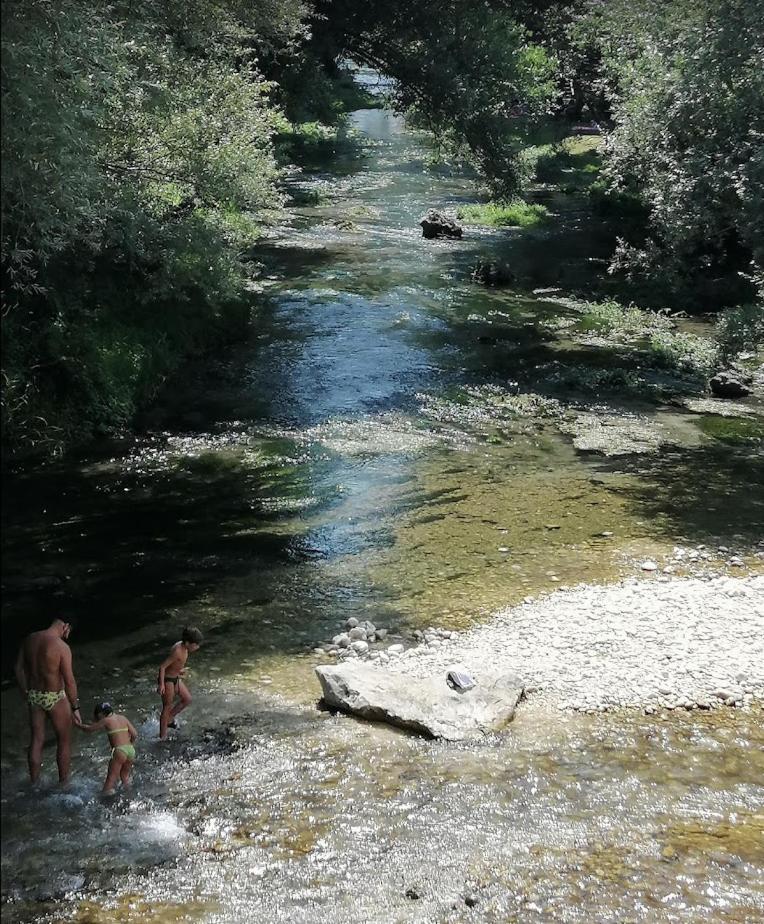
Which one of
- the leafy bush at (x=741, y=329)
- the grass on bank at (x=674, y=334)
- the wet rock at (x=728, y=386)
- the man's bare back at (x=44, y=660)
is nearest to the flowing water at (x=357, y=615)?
the man's bare back at (x=44, y=660)

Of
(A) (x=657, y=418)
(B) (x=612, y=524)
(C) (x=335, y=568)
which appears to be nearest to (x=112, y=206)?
(C) (x=335, y=568)

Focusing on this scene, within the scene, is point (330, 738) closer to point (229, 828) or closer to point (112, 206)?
point (229, 828)

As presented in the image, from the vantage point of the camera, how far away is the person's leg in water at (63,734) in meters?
10.1

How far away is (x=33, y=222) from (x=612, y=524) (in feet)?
36.5

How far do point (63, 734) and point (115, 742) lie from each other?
53 centimetres

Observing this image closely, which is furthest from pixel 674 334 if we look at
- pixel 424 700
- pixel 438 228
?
pixel 424 700

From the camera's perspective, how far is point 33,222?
52.2 ft

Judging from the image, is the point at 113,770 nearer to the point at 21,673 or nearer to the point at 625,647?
the point at 21,673

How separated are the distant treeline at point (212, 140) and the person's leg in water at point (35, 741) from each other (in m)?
7.67

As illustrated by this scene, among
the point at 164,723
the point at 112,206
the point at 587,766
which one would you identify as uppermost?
the point at 112,206

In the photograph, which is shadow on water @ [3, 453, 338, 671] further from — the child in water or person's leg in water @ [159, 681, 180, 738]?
the child in water

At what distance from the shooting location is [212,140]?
80.1 feet

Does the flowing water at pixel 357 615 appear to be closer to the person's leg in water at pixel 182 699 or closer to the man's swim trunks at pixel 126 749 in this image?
the person's leg in water at pixel 182 699

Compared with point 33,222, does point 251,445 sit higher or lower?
lower
